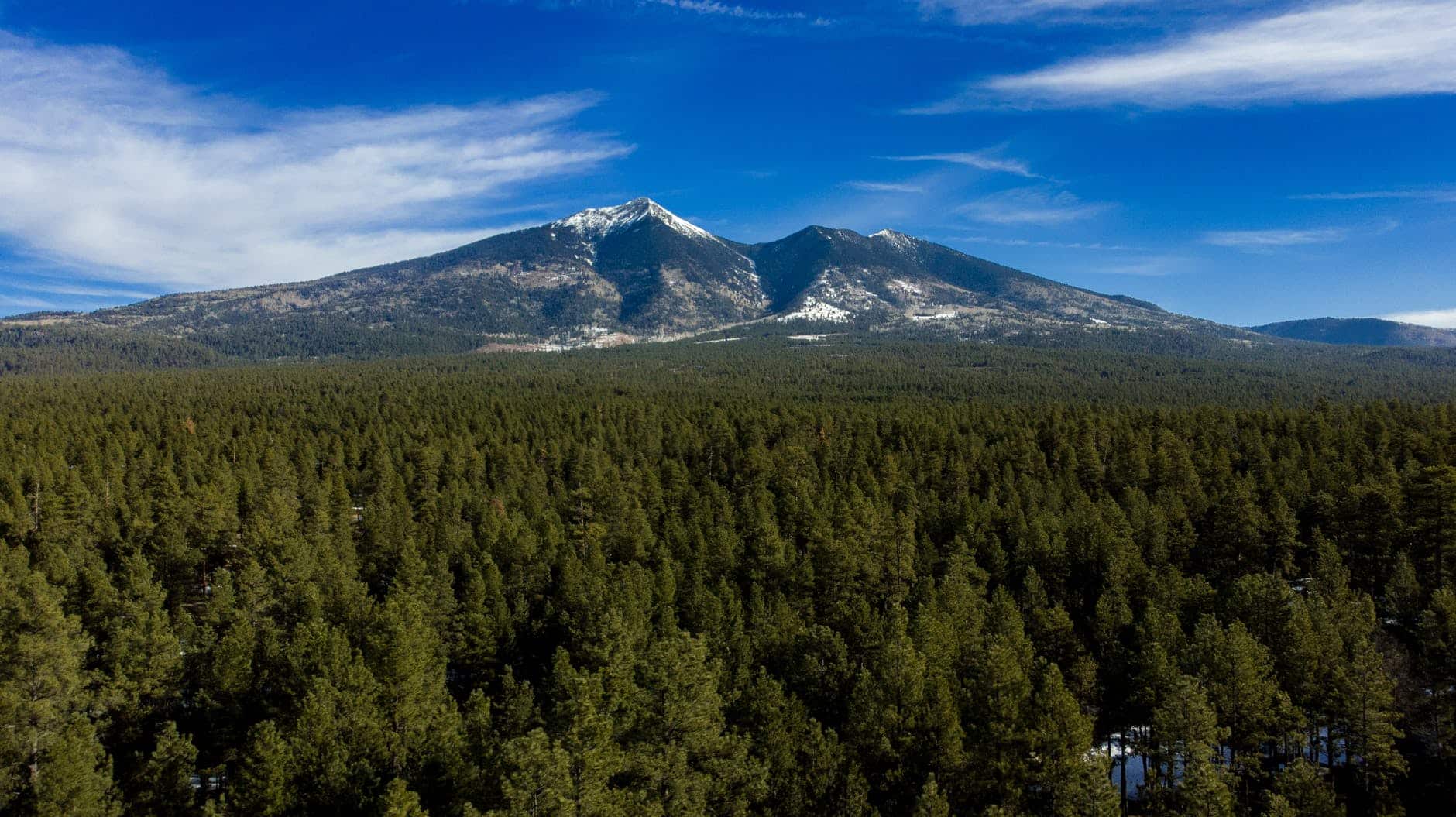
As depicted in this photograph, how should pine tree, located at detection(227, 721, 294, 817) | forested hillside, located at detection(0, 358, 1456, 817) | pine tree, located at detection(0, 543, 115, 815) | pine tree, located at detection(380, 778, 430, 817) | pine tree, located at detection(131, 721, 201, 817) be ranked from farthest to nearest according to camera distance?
forested hillside, located at detection(0, 358, 1456, 817), pine tree, located at detection(131, 721, 201, 817), pine tree, located at detection(227, 721, 294, 817), pine tree, located at detection(0, 543, 115, 815), pine tree, located at detection(380, 778, 430, 817)

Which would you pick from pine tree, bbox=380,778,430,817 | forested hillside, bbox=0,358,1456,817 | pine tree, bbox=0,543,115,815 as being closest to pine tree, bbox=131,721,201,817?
forested hillside, bbox=0,358,1456,817

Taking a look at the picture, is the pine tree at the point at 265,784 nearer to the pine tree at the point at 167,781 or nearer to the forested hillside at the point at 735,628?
the forested hillside at the point at 735,628

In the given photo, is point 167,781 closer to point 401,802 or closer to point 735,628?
point 401,802

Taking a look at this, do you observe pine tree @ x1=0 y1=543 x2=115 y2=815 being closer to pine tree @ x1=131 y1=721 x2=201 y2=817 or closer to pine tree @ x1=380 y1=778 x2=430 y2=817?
pine tree @ x1=131 y1=721 x2=201 y2=817

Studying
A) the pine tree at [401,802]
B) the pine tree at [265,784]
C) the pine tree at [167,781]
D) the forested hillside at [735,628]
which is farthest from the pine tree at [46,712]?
the pine tree at [401,802]

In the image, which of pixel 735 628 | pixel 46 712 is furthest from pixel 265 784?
pixel 735 628

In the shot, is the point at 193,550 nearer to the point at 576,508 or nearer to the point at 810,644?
the point at 576,508

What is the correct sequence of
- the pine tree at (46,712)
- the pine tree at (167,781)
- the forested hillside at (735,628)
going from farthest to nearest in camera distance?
the forested hillside at (735,628) → the pine tree at (167,781) → the pine tree at (46,712)

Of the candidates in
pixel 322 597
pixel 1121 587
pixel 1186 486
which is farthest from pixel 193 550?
pixel 1186 486

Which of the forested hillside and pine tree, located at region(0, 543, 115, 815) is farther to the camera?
the forested hillside
